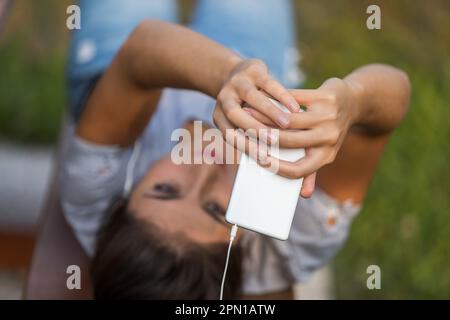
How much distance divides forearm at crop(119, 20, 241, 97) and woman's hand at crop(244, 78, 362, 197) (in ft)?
0.32

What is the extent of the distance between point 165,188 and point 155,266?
0.10m

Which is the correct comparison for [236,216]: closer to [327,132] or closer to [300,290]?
[327,132]

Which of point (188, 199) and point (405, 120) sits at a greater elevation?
point (405, 120)

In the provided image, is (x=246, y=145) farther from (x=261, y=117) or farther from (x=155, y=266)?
(x=155, y=266)

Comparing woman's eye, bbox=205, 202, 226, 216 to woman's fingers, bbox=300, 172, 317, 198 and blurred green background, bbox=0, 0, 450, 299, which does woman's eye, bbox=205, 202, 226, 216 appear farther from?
blurred green background, bbox=0, 0, 450, 299

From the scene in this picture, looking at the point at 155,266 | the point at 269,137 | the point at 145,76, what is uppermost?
the point at 145,76

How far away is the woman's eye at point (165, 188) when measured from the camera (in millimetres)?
985

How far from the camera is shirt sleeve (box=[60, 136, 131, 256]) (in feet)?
3.35

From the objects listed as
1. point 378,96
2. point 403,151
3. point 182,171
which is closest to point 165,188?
point 182,171

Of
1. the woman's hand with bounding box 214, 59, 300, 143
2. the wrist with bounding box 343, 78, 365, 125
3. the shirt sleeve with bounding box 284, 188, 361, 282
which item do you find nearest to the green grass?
the shirt sleeve with bounding box 284, 188, 361, 282

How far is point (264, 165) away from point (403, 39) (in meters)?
1.05

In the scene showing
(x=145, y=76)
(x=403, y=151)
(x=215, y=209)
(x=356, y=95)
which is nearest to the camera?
(x=356, y=95)

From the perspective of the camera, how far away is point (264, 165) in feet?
2.19

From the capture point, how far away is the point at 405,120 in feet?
4.99
